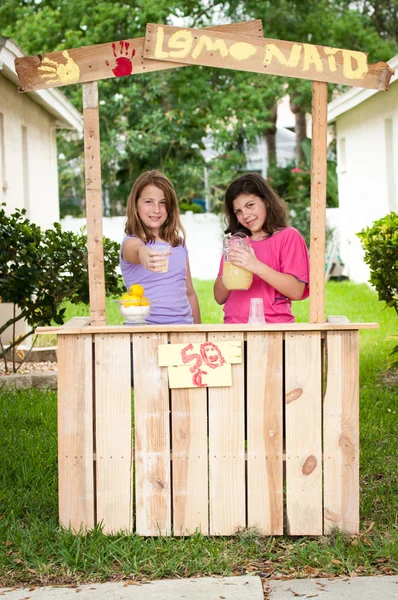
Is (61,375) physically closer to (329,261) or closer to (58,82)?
(58,82)

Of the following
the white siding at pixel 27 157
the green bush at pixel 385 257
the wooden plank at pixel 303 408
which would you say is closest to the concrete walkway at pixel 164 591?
the wooden plank at pixel 303 408

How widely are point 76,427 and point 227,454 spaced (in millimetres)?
652

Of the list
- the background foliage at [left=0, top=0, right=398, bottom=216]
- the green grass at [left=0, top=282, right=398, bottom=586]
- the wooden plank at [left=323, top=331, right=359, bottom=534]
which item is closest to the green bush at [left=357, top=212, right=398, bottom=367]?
the green grass at [left=0, top=282, right=398, bottom=586]

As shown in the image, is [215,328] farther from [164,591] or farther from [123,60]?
[123,60]

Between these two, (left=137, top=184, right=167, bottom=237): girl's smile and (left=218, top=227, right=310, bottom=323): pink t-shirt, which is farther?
(left=137, top=184, right=167, bottom=237): girl's smile

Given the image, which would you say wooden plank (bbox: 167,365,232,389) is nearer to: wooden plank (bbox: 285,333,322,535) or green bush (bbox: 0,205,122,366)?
wooden plank (bbox: 285,333,322,535)

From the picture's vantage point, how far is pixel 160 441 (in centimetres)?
372

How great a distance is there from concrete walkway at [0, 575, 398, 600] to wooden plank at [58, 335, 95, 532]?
0.46 meters

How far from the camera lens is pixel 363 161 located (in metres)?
14.9

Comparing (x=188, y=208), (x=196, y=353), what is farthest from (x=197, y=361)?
(x=188, y=208)

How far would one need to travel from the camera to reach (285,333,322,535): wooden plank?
3.70 metres

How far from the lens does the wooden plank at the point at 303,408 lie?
12.1ft

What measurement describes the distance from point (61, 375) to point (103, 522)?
0.66 m

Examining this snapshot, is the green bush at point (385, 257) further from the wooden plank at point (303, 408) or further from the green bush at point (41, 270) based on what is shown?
the wooden plank at point (303, 408)
